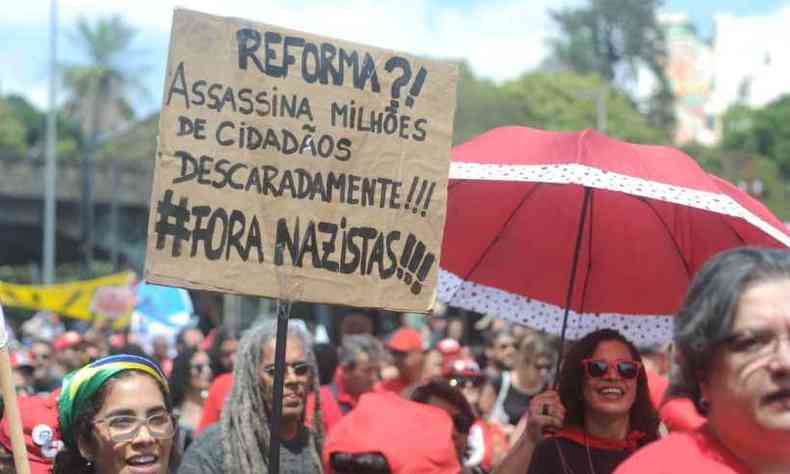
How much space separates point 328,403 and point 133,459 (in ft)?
9.82

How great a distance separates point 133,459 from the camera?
11.6 feet

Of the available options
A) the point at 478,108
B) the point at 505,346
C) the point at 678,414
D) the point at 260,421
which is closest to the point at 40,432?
the point at 260,421

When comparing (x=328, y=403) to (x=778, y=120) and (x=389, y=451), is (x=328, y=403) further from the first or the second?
(x=778, y=120)

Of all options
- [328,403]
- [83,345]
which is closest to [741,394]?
[328,403]

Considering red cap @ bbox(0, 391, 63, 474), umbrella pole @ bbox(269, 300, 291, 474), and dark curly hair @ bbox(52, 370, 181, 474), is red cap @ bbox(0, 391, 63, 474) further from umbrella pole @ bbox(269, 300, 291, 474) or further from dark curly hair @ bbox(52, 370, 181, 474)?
umbrella pole @ bbox(269, 300, 291, 474)

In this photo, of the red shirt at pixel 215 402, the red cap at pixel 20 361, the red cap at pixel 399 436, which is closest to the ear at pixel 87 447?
the red cap at pixel 399 436

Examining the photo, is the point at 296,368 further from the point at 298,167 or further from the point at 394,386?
the point at 394,386

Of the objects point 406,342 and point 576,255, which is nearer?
point 576,255

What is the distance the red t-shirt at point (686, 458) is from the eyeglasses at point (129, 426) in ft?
5.46

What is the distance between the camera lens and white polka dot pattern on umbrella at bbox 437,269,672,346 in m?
5.38

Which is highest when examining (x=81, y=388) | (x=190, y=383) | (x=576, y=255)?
(x=576, y=255)

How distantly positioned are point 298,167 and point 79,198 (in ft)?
145

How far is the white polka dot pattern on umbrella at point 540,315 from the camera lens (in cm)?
538

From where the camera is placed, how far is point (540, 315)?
550cm
